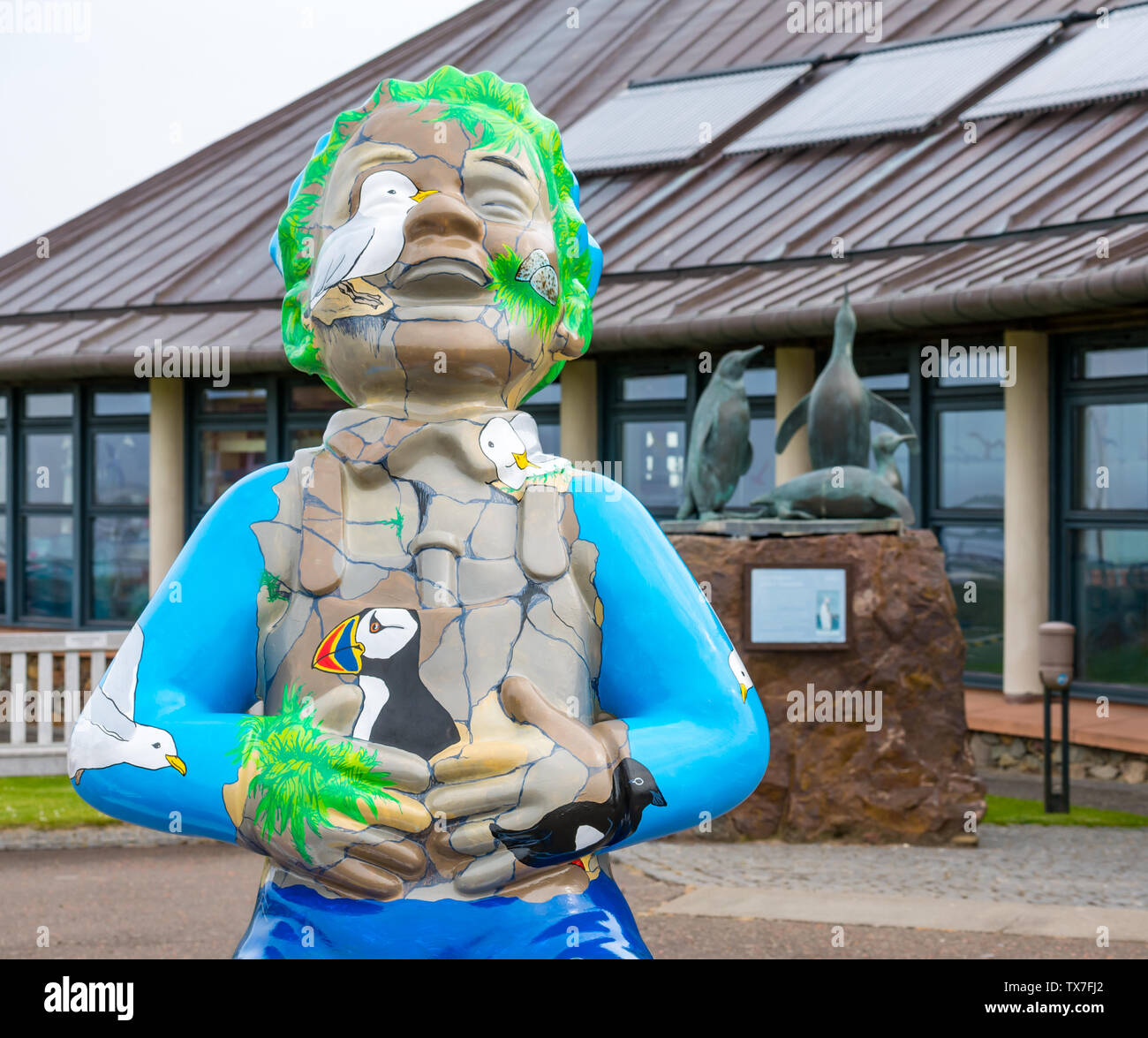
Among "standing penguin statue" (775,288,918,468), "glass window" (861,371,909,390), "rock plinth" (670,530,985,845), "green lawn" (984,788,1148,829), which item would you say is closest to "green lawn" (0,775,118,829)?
"rock plinth" (670,530,985,845)

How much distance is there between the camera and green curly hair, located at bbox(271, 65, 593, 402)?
2.41 metres

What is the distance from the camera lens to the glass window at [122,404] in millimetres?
13711

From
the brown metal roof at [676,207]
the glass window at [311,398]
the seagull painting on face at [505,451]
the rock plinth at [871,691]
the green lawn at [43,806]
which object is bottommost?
the green lawn at [43,806]

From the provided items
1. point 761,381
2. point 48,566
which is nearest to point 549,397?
point 761,381

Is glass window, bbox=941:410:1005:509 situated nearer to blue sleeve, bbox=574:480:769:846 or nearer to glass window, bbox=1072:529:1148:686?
glass window, bbox=1072:529:1148:686

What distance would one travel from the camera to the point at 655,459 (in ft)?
39.3

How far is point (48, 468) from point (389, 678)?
13.0 meters

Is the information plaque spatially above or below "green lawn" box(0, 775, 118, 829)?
above

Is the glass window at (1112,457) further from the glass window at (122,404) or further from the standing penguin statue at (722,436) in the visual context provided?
the glass window at (122,404)

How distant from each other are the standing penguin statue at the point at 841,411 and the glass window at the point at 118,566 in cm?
813

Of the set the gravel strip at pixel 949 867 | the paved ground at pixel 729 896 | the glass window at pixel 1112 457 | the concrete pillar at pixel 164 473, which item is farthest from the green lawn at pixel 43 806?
the glass window at pixel 1112 457

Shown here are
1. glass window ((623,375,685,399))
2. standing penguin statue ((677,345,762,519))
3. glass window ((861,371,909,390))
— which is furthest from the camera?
glass window ((623,375,685,399))

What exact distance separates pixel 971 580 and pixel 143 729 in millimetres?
9218

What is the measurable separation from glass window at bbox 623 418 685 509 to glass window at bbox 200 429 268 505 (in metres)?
3.55
